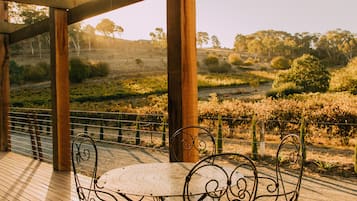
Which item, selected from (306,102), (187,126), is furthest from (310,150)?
(187,126)

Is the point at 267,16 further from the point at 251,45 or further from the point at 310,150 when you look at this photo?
the point at 310,150

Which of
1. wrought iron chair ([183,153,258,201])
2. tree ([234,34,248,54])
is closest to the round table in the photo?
wrought iron chair ([183,153,258,201])

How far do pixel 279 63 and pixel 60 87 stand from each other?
7.18 m

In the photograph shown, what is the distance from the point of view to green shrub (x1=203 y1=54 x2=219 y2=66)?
10913 millimetres

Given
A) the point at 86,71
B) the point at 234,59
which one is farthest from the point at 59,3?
the point at 86,71

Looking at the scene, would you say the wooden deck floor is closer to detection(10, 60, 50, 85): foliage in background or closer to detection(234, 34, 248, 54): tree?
detection(234, 34, 248, 54): tree

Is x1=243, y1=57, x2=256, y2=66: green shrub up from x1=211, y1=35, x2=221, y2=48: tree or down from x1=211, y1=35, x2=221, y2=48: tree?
down

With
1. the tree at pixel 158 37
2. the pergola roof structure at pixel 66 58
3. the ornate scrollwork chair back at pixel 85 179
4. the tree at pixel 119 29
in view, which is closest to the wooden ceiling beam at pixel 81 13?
the pergola roof structure at pixel 66 58

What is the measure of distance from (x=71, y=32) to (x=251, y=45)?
940cm

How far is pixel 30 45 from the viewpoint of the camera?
14766 millimetres

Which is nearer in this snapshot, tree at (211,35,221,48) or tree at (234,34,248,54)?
tree at (234,34,248,54)

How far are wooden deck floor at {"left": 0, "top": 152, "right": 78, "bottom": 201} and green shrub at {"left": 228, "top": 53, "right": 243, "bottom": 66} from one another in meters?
7.32

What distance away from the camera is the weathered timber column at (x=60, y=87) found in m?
3.68

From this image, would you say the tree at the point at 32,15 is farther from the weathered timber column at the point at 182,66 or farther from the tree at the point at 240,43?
the weathered timber column at the point at 182,66
